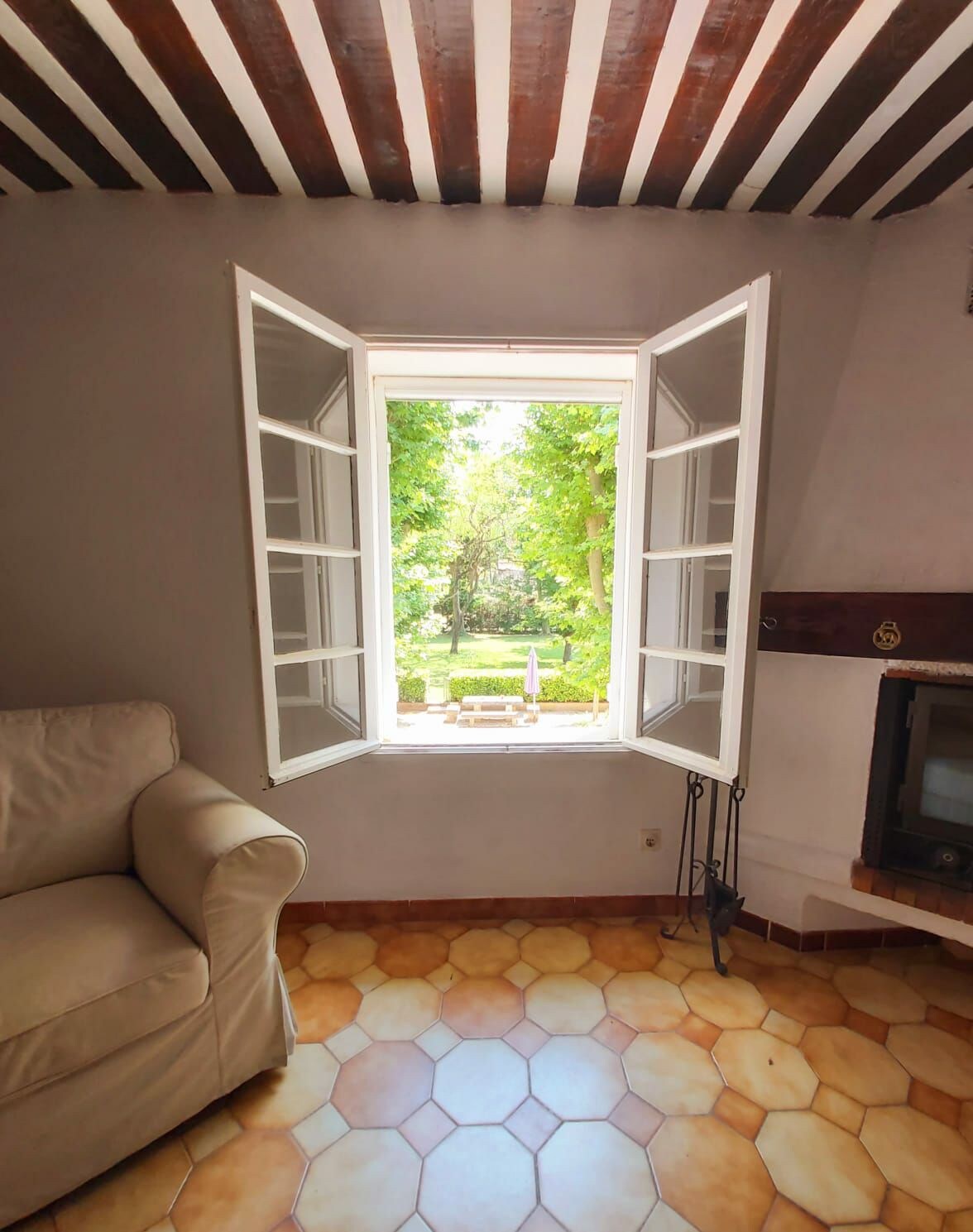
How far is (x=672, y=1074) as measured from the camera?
1.24 metres

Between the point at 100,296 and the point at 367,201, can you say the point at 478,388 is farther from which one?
the point at 100,296

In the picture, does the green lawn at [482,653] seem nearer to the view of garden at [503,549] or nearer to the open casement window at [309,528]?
the view of garden at [503,549]

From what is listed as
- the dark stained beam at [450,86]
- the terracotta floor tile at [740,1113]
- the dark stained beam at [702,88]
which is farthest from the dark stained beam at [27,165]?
the terracotta floor tile at [740,1113]

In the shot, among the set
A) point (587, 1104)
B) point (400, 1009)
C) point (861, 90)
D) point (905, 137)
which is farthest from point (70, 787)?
point (905, 137)

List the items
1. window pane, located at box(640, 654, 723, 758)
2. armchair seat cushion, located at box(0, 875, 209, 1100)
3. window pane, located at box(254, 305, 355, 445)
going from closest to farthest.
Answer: armchair seat cushion, located at box(0, 875, 209, 1100), window pane, located at box(254, 305, 355, 445), window pane, located at box(640, 654, 723, 758)

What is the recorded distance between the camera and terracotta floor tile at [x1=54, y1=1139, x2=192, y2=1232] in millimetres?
948

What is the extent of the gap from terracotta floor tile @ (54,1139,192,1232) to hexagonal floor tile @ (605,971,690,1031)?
3.57 ft

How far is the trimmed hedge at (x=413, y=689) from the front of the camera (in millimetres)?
2623

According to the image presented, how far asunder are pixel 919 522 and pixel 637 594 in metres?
0.80

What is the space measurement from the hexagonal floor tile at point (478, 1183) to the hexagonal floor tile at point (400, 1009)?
0.30m

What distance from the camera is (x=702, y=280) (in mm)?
1582

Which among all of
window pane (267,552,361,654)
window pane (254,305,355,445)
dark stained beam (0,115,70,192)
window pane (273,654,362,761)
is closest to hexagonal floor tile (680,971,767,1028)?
window pane (273,654,362,761)

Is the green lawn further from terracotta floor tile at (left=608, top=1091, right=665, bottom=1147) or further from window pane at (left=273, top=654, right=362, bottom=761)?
terracotta floor tile at (left=608, top=1091, right=665, bottom=1147)

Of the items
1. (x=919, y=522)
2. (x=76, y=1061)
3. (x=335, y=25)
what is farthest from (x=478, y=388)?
(x=76, y=1061)
